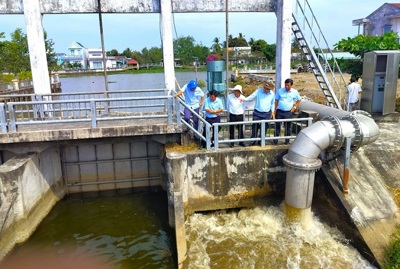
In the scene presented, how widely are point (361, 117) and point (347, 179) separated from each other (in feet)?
4.17

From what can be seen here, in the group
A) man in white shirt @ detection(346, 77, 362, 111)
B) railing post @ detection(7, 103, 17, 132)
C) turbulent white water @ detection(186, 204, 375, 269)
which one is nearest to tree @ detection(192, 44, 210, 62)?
man in white shirt @ detection(346, 77, 362, 111)

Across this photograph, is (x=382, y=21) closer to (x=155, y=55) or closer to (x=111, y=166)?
(x=111, y=166)

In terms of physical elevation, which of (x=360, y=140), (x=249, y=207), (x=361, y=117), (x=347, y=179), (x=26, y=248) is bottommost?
(x=26, y=248)

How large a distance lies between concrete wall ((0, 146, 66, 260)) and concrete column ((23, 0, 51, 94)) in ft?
6.80

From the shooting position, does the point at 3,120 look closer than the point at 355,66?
Yes

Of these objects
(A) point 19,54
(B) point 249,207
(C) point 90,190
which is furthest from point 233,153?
(A) point 19,54

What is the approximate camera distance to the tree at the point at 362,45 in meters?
12.5

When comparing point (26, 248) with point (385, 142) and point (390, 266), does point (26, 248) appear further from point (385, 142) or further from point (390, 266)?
point (385, 142)

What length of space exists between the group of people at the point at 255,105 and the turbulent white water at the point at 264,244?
5.91 feet

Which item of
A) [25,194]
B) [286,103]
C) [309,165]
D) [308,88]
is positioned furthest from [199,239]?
[308,88]

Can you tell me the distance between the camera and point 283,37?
32.1 feet

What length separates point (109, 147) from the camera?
31.2 ft

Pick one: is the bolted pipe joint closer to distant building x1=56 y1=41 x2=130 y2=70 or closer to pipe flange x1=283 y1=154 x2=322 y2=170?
pipe flange x1=283 y1=154 x2=322 y2=170

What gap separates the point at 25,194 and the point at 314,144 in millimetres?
6251
